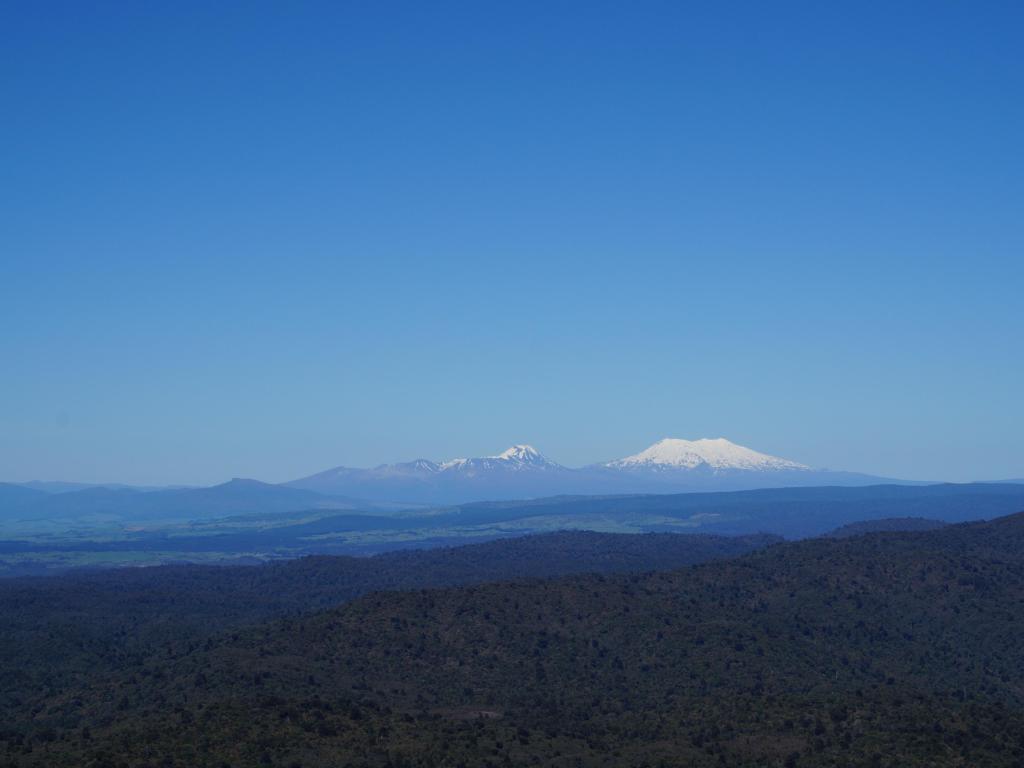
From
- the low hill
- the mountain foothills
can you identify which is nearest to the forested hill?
the mountain foothills

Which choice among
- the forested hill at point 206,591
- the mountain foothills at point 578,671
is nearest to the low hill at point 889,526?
the forested hill at point 206,591

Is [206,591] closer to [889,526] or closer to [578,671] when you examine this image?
[578,671]

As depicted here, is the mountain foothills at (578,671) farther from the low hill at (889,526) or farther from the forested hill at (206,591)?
the low hill at (889,526)

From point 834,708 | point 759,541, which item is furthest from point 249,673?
point 759,541

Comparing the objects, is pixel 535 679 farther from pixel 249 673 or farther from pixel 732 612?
pixel 732 612

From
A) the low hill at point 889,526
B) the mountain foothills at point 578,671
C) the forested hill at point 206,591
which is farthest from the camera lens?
the low hill at point 889,526

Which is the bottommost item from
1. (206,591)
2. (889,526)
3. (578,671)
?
(578,671)

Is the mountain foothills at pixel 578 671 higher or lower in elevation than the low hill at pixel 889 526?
lower

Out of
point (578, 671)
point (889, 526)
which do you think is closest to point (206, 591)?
point (578, 671)
